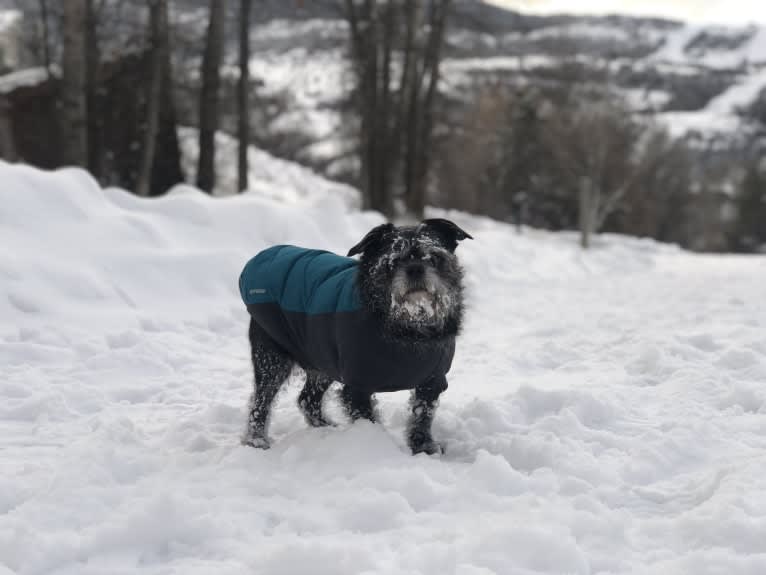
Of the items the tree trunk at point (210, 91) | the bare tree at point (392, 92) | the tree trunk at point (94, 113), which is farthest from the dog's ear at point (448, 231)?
the tree trunk at point (94, 113)

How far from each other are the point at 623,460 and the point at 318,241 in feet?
24.4

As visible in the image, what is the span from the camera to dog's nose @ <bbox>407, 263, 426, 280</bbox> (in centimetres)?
358

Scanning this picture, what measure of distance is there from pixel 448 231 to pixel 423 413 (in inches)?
44.2

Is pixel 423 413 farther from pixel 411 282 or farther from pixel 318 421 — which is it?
pixel 411 282

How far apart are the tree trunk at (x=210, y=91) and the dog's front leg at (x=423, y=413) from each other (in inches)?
452

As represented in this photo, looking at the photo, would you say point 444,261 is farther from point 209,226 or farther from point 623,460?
point 209,226

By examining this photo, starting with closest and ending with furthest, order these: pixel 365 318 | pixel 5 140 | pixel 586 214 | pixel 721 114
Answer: pixel 365 318
pixel 5 140
pixel 586 214
pixel 721 114

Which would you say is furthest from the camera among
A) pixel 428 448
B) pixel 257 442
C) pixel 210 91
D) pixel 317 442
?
pixel 210 91

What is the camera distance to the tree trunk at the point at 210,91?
13.8 m

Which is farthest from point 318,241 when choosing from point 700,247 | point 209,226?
point 700,247

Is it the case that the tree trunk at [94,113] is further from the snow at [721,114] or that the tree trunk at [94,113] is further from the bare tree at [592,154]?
the snow at [721,114]

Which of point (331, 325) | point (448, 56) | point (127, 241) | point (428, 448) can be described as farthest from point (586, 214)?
point (331, 325)

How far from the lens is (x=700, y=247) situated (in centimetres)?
6112

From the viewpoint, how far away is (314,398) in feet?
15.0
